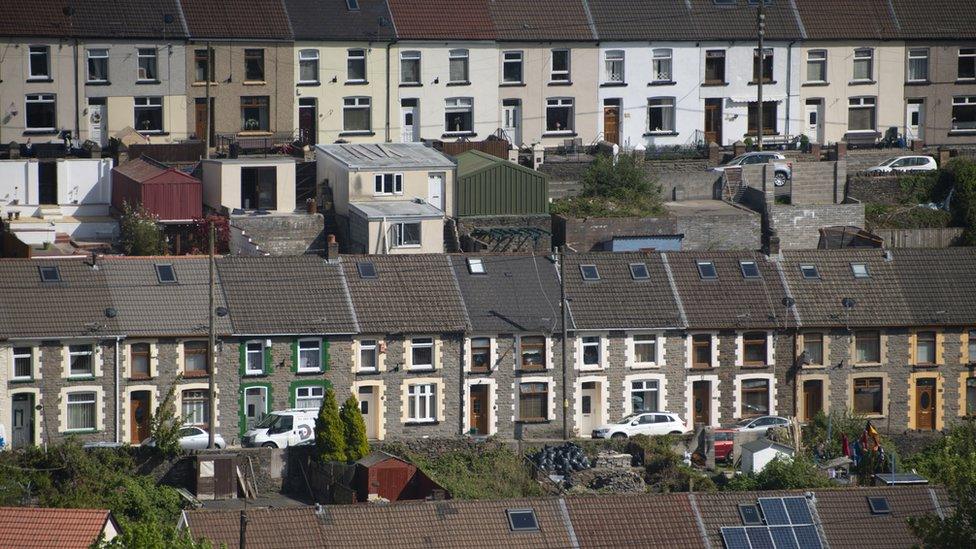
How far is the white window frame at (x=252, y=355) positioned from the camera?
65375mm

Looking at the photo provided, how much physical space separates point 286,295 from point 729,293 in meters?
13.0

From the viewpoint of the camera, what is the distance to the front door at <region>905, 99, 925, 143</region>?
88.4 meters

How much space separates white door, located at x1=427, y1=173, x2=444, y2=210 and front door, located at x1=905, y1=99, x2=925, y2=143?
20.8m

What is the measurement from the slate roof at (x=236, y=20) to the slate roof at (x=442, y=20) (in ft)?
13.6

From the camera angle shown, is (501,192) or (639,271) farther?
(501,192)

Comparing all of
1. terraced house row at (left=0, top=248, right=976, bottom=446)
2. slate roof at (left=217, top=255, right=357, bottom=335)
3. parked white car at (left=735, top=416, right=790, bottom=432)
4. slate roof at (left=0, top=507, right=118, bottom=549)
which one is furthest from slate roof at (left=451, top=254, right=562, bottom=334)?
slate roof at (left=0, top=507, right=118, bottom=549)

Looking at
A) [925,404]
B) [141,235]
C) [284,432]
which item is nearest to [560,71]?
[141,235]

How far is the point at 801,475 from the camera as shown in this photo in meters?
60.1

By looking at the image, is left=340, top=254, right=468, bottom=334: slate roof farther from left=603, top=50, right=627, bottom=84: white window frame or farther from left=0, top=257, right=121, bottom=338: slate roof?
left=603, top=50, right=627, bottom=84: white window frame

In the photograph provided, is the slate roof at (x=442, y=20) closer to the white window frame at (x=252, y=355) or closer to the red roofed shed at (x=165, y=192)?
the red roofed shed at (x=165, y=192)

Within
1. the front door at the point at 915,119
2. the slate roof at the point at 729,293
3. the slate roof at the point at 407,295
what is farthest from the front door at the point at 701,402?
the front door at the point at 915,119

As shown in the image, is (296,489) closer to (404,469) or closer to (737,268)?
(404,469)

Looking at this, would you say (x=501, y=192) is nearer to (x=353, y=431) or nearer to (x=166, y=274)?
(x=166, y=274)

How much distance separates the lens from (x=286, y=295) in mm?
66688
